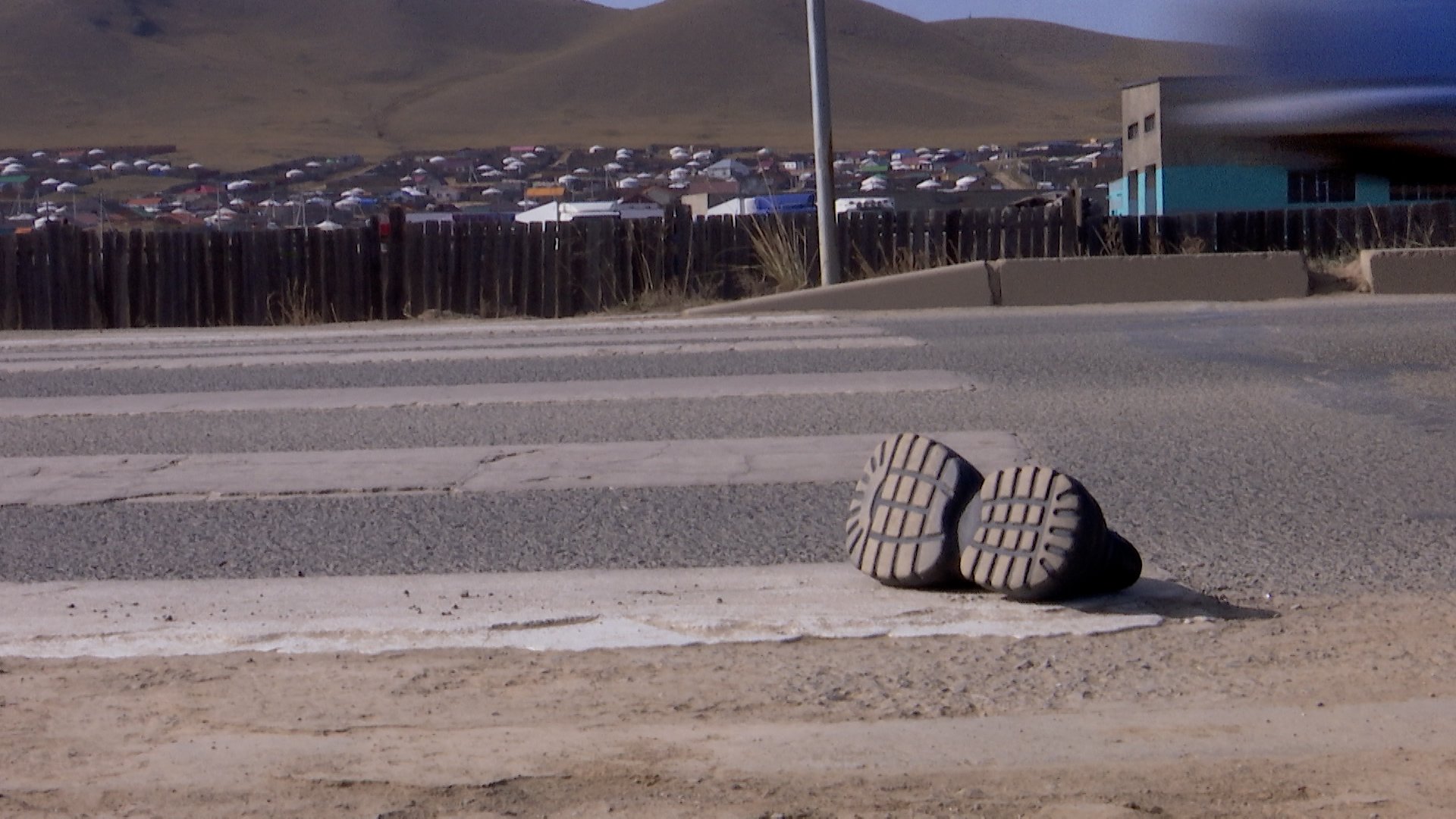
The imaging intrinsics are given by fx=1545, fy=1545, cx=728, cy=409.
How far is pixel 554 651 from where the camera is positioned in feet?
13.6

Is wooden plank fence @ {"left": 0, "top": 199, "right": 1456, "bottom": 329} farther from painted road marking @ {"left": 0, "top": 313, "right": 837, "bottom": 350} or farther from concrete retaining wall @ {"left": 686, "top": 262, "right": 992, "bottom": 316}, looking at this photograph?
concrete retaining wall @ {"left": 686, "top": 262, "right": 992, "bottom": 316}

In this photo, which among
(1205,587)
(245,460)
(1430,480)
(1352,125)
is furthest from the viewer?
(245,460)

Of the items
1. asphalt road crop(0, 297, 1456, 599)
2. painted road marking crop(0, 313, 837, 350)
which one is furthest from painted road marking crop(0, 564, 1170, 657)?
painted road marking crop(0, 313, 837, 350)

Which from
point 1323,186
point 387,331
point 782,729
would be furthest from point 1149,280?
point 1323,186

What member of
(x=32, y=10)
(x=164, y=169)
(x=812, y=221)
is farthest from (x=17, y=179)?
(x=32, y=10)

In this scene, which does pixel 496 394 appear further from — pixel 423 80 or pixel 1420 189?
pixel 423 80

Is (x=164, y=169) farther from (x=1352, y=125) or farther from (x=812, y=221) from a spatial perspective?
(x=1352, y=125)

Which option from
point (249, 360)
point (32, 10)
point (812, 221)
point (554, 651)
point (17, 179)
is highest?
point (32, 10)

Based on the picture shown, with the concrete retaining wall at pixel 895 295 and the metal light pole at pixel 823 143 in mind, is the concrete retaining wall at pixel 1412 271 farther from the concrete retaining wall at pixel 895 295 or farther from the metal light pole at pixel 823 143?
the metal light pole at pixel 823 143

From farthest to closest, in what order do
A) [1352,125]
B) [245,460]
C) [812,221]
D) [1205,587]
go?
[812,221], [245,460], [1205,587], [1352,125]

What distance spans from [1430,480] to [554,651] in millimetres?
3674

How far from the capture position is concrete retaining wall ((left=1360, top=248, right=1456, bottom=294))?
1355cm

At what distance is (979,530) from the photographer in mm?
4441

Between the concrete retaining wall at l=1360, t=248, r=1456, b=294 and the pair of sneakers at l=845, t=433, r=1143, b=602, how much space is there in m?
10.3
